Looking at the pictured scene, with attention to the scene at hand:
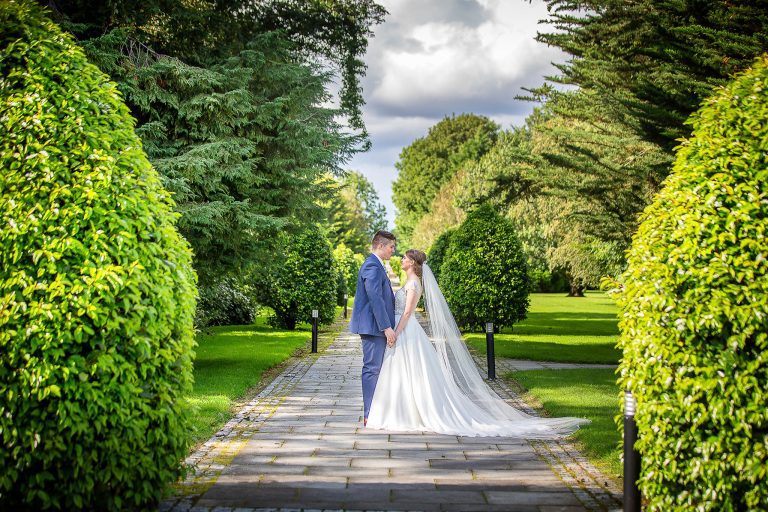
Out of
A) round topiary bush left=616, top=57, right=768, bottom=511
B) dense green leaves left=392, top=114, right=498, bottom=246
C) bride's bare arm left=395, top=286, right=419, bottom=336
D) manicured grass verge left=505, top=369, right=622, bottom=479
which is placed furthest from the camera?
dense green leaves left=392, top=114, right=498, bottom=246

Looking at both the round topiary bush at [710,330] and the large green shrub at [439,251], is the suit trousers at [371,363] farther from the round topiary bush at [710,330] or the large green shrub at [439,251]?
the large green shrub at [439,251]

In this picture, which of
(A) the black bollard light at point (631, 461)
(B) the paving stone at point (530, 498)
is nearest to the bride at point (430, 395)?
(B) the paving stone at point (530, 498)

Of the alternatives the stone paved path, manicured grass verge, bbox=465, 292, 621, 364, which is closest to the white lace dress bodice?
the stone paved path

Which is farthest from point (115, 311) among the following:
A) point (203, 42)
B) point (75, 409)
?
point (203, 42)

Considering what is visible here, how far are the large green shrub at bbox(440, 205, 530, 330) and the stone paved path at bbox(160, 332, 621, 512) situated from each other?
1300 cm

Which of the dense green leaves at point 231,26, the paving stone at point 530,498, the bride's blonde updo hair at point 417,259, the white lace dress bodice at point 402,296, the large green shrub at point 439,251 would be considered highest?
the dense green leaves at point 231,26

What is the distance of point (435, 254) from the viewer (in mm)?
35719

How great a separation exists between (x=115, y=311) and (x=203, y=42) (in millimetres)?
9532

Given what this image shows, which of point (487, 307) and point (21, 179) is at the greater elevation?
point (21, 179)

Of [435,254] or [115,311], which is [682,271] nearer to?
[115,311]

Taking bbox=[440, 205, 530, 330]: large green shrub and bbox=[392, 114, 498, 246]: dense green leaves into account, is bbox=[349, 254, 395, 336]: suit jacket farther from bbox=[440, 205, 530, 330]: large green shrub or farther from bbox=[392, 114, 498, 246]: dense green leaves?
bbox=[392, 114, 498, 246]: dense green leaves

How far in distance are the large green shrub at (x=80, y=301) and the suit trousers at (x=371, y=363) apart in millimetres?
3728

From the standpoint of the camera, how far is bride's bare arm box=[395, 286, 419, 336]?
28.7 ft

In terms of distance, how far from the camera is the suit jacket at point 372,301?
27.1 ft
